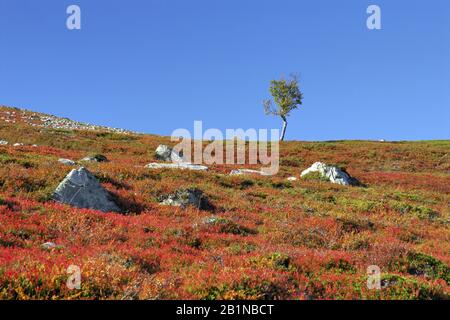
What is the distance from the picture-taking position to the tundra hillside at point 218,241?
8.84m

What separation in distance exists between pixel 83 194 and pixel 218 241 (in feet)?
21.0

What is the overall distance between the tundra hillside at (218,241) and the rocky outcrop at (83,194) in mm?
506

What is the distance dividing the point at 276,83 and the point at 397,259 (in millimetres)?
81515

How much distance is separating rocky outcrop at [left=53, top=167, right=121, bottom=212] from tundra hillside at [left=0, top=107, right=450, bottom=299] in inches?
19.9

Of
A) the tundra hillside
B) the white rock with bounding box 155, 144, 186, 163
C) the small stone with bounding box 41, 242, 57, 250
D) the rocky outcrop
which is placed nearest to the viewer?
the tundra hillside

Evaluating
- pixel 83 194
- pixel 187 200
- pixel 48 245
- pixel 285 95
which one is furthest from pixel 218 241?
pixel 285 95

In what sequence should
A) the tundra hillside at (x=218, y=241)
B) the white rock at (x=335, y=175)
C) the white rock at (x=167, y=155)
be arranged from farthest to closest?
1. the white rock at (x=167, y=155)
2. the white rock at (x=335, y=175)
3. the tundra hillside at (x=218, y=241)

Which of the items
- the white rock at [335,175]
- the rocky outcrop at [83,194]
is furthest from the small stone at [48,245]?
the white rock at [335,175]

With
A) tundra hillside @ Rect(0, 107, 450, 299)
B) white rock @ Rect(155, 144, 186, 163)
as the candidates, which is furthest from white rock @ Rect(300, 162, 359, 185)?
white rock @ Rect(155, 144, 186, 163)

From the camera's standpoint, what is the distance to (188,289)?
8570mm

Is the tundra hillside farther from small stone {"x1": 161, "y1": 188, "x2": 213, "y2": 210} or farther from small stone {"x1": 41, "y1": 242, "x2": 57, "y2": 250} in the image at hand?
small stone {"x1": 161, "y1": 188, "x2": 213, "y2": 210}

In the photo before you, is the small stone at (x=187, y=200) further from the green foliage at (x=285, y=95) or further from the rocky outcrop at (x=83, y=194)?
the green foliage at (x=285, y=95)

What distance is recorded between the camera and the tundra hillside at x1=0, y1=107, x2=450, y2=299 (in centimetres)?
884
